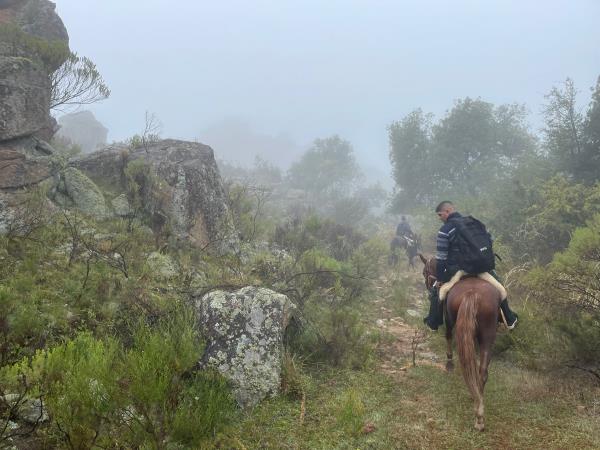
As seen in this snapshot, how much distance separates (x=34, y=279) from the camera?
6051mm

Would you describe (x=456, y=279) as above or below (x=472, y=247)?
below

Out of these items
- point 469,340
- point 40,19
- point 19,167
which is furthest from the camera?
point 40,19

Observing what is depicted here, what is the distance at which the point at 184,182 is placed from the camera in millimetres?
11016

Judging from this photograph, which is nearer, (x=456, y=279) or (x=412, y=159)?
(x=456, y=279)

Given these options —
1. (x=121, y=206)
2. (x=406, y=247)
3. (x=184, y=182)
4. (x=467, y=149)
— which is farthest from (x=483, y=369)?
(x=467, y=149)

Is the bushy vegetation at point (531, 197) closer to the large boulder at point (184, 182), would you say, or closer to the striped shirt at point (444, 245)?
the striped shirt at point (444, 245)

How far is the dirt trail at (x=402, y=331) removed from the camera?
6.94 meters

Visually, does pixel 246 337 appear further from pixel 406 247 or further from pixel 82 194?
pixel 406 247

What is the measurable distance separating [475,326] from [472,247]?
46.5 inches

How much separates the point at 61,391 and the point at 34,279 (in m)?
3.21

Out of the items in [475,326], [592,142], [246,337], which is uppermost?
[592,142]

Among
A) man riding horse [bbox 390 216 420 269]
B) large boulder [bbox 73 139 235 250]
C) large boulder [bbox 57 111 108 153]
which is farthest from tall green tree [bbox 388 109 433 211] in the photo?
large boulder [bbox 57 111 108 153]

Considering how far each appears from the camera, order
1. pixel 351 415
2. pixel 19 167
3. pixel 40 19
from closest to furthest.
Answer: pixel 351 415 → pixel 19 167 → pixel 40 19

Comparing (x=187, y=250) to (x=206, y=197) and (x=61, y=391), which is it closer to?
(x=206, y=197)
